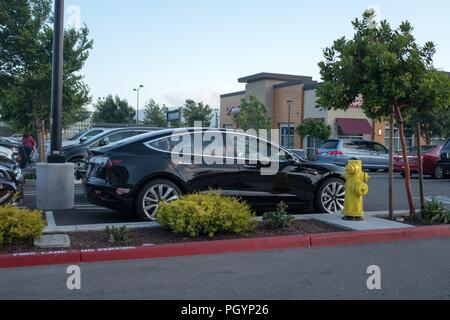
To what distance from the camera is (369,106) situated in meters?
8.59

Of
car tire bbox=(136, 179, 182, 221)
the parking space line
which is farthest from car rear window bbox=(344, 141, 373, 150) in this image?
the parking space line

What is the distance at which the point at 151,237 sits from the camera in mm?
7109

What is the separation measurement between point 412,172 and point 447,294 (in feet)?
55.8

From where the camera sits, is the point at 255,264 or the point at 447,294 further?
the point at 255,264

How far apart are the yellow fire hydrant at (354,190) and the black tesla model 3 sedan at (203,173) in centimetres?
104

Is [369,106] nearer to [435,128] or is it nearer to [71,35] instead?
[71,35]

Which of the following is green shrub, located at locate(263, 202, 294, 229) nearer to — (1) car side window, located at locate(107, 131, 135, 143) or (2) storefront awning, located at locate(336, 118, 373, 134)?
(1) car side window, located at locate(107, 131, 135, 143)

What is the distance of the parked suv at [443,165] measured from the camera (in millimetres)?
18953

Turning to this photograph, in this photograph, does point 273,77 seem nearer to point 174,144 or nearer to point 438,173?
point 438,173

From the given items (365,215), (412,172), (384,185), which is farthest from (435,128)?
(365,215)

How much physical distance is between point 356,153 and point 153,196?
17127mm

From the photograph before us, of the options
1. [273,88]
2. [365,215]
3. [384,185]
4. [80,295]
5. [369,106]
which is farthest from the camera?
[273,88]

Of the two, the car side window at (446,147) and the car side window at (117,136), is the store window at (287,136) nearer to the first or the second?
the car side window at (446,147)

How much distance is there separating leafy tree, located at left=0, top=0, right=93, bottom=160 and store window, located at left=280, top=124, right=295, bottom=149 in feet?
85.2
